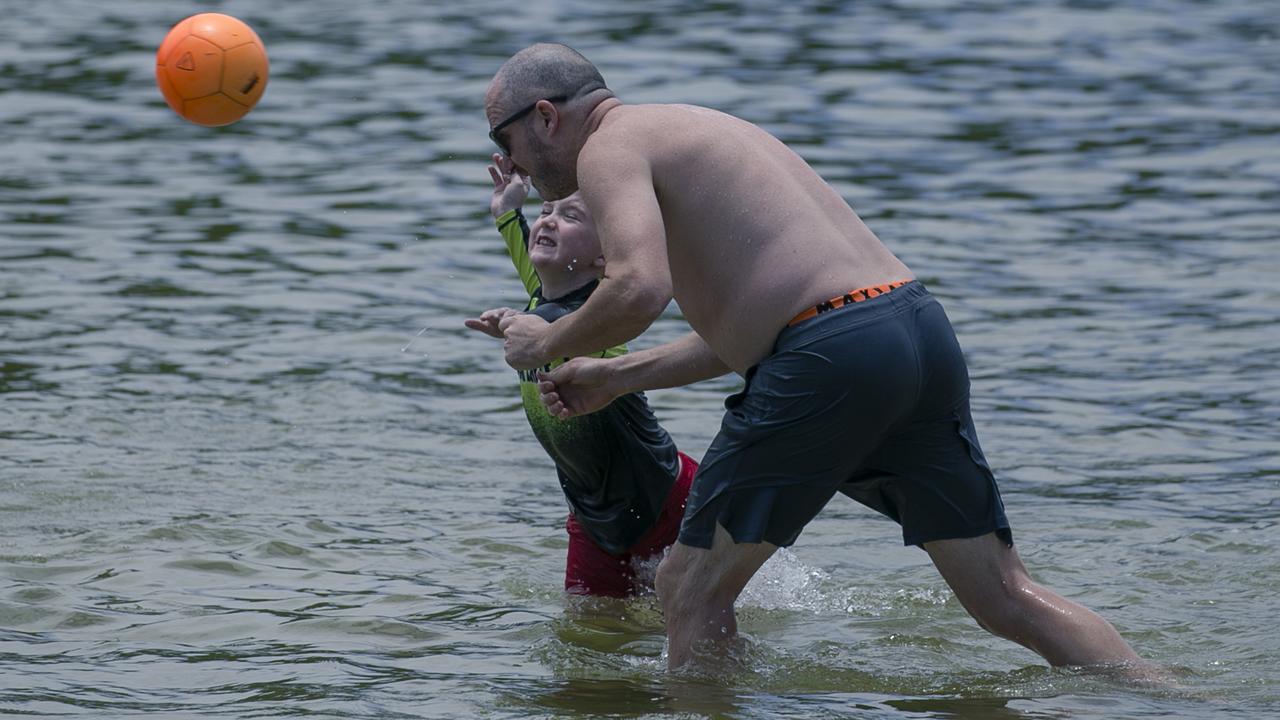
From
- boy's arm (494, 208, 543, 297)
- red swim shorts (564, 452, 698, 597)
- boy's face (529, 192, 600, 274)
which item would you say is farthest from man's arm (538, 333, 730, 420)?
boy's arm (494, 208, 543, 297)

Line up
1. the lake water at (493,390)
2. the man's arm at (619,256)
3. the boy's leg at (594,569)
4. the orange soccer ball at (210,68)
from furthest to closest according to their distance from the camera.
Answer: the orange soccer ball at (210,68) < the boy's leg at (594,569) < the lake water at (493,390) < the man's arm at (619,256)

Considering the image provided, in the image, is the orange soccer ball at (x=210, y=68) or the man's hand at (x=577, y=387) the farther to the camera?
the orange soccer ball at (x=210, y=68)

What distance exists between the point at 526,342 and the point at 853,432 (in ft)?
3.13

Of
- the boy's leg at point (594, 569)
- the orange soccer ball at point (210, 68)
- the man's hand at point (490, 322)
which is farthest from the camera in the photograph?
the orange soccer ball at point (210, 68)

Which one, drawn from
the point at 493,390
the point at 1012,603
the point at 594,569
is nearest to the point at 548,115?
the point at 1012,603

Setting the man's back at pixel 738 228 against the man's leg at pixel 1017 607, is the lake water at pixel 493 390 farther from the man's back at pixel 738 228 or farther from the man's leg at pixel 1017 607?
the man's back at pixel 738 228

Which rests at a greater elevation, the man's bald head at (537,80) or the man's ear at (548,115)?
the man's bald head at (537,80)

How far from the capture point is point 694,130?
541cm

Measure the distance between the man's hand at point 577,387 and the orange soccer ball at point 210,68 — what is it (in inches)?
127

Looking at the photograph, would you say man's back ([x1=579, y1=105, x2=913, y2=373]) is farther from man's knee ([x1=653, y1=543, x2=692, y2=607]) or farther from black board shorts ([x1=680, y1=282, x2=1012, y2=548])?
man's knee ([x1=653, y1=543, x2=692, y2=607])

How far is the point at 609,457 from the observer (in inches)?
262

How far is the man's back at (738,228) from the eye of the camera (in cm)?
536

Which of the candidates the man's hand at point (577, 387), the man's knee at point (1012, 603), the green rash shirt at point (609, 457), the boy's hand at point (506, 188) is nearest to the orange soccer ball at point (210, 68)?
the boy's hand at point (506, 188)

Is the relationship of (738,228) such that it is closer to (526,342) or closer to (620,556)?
(526,342)
